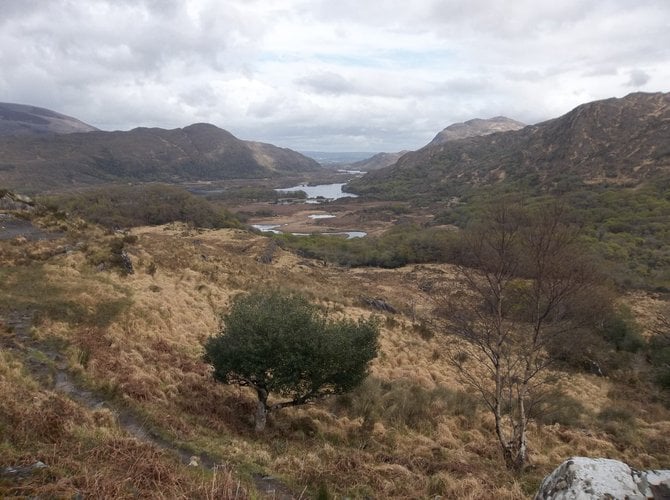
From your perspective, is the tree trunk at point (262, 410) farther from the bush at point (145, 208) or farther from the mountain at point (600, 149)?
the mountain at point (600, 149)

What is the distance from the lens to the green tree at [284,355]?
1181cm

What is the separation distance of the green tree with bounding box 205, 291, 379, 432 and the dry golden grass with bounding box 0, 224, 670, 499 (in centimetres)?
127

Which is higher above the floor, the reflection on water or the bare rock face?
the bare rock face

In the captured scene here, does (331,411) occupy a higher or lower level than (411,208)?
higher

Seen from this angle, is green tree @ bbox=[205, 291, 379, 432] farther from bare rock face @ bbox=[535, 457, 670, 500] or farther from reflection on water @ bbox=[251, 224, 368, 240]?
reflection on water @ bbox=[251, 224, 368, 240]

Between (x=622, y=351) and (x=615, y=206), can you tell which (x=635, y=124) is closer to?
(x=615, y=206)

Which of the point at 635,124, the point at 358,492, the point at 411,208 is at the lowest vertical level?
the point at 411,208

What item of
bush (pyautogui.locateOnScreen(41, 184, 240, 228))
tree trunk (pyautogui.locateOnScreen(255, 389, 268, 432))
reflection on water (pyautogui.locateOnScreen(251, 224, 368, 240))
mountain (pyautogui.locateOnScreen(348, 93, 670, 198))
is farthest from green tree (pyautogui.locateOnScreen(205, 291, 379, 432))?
mountain (pyautogui.locateOnScreen(348, 93, 670, 198))

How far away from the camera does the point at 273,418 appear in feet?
43.7

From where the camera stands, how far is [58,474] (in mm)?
5676

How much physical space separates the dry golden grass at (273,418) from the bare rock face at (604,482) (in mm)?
3450

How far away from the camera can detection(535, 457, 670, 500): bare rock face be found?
548cm

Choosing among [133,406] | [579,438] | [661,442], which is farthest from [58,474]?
[661,442]

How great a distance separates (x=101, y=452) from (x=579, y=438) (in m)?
15.5
